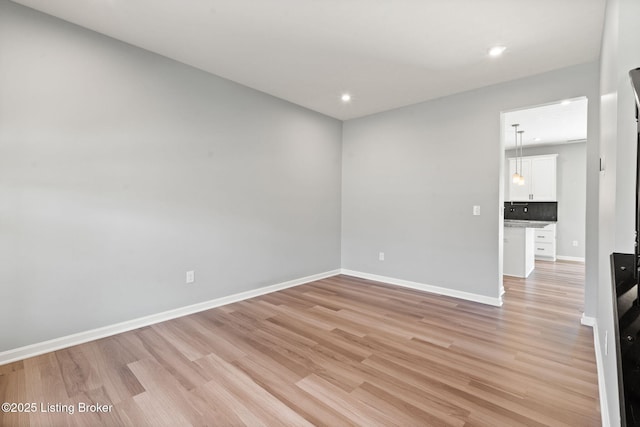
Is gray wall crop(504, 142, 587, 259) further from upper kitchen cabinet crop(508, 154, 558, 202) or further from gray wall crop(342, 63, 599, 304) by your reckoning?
gray wall crop(342, 63, 599, 304)

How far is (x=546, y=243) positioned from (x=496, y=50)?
545 centimetres

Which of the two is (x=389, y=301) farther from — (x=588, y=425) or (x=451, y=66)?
(x=451, y=66)

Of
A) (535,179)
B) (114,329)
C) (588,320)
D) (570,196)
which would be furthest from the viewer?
(535,179)

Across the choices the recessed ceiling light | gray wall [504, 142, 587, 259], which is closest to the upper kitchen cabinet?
gray wall [504, 142, 587, 259]

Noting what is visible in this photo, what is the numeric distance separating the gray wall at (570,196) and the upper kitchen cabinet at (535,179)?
0.67 feet

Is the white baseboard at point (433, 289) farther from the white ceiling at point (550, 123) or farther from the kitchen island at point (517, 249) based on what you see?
the white ceiling at point (550, 123)

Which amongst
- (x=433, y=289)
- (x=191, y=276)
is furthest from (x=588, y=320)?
(x=191, y=276)

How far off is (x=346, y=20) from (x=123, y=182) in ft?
7.76

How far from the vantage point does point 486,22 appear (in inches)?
91.1

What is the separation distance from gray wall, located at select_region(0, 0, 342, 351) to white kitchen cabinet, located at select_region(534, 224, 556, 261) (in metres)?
5.99

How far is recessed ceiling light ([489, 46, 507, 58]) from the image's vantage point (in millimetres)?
2674

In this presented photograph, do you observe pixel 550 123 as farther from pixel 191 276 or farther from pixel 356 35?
pixel 191 276

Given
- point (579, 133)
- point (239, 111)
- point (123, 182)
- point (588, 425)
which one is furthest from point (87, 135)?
point (579, 133)

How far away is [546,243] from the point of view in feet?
21.1
